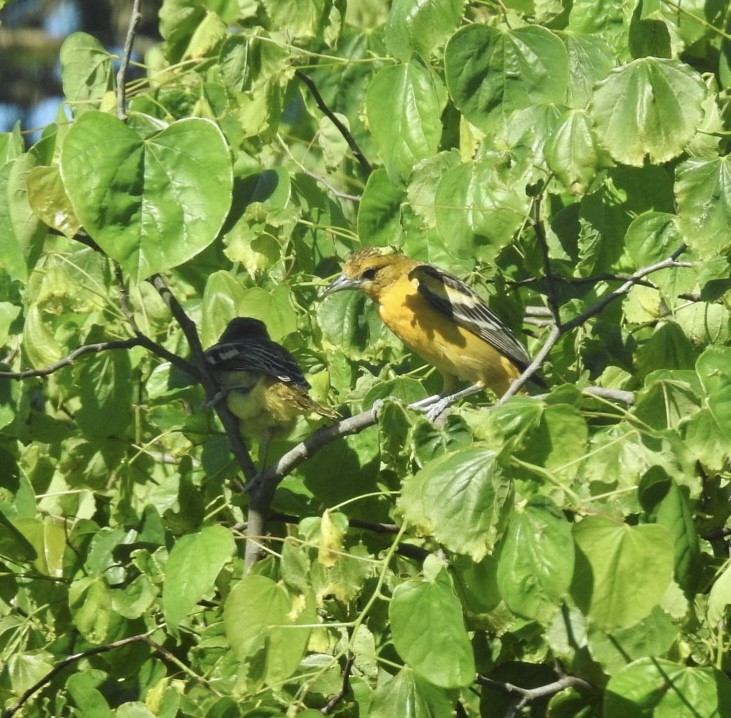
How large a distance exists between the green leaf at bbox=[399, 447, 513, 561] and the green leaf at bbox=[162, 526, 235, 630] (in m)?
0.85

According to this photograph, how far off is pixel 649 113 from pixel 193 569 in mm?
1729

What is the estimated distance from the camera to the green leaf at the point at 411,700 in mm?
2766

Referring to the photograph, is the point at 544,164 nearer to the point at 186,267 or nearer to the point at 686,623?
the point at 686,623

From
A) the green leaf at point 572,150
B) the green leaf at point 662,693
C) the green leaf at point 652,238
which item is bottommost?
the green leaf at point 662,693

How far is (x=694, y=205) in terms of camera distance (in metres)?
3.23

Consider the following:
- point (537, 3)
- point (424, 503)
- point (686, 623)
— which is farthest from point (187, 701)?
point (537, 3)

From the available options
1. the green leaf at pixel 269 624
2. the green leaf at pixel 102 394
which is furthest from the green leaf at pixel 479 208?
the green leaf at pixel 102 394

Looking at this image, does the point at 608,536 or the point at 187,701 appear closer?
the point at 608,536

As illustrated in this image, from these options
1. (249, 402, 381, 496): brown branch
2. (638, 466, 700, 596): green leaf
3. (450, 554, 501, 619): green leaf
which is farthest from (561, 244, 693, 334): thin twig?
(638, 466, 700, 596): green leaf

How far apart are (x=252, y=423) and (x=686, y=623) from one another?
2419mm

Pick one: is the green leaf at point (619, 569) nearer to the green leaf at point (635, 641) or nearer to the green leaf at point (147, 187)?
the green leaf at point (635, 641)

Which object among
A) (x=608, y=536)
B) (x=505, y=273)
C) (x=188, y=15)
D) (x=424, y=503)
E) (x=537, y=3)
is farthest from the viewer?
(x=188, y=15)

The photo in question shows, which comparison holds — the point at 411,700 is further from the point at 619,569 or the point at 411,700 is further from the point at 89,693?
the point at 89,693

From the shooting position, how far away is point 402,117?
386 cm
